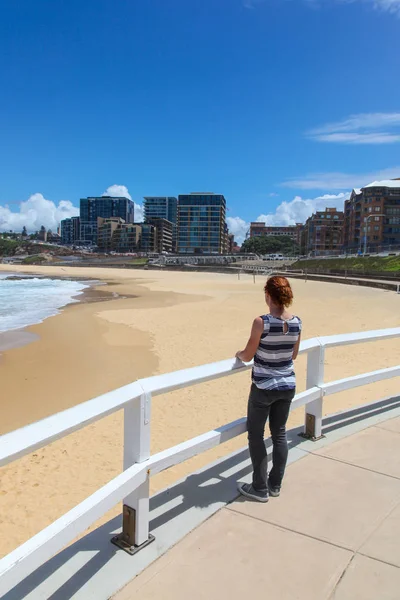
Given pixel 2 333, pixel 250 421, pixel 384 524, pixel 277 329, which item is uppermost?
pixel 277 329

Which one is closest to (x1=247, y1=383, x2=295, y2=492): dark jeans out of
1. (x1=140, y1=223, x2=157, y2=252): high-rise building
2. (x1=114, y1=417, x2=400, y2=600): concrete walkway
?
(x1=114, y1=417, x2=400, y2=600): concrete walkway

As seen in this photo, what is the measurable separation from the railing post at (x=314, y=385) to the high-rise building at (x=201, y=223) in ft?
592

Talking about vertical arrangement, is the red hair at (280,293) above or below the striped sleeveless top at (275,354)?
above

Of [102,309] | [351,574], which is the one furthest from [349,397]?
[102,309]

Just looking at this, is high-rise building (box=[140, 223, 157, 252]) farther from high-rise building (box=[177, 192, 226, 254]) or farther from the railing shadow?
the railing shadow

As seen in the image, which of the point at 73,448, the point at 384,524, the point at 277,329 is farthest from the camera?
the point at 73,448

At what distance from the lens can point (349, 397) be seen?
308 inches

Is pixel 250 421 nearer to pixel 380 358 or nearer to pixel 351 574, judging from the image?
pixel 351 574

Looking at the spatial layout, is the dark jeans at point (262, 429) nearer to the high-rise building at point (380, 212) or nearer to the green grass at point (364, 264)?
the green grass at point (364, 264)

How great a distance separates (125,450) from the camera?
263 centimetres

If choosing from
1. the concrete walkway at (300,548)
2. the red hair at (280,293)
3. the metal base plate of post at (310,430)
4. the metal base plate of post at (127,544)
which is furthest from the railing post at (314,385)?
the metal base plate of post at (127,544)

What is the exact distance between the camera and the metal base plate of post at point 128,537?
2.58m

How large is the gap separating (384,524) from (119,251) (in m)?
194

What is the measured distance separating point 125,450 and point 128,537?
49cm
